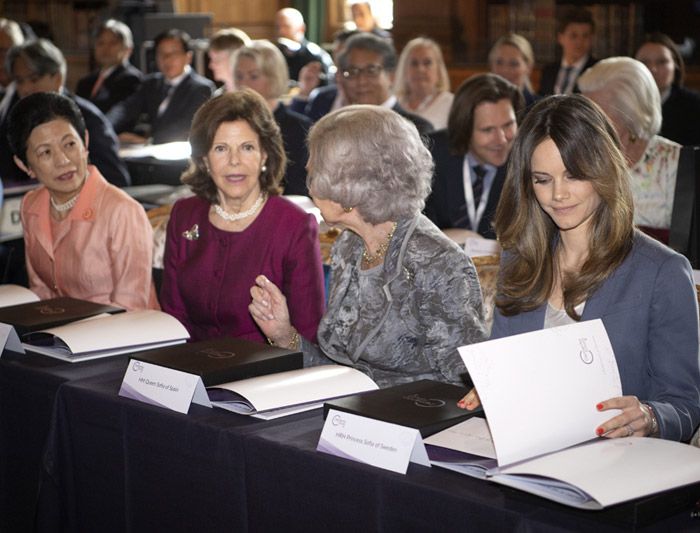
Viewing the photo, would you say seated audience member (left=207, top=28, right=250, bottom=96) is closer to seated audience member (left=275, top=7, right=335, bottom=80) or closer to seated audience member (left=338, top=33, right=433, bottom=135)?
seated audience member (left=275, top=7, right=335, bottom=80)

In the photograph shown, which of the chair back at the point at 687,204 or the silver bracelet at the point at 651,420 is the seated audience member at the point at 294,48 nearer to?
the chair back at the point at 687,204

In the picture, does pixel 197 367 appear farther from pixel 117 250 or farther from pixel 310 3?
pixel 310 3

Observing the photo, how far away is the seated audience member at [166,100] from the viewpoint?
8.55m

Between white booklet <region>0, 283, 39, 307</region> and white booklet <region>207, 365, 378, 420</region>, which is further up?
white booklet <region>207, 365, 378, 420</region>

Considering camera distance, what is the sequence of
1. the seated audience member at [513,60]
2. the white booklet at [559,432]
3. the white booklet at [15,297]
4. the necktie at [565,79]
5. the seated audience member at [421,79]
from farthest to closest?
the necktie at [565,79], the seated audience member at [513,60], the seated audience member at [421,79], the white booklet at [15,297], the white booklet at [559,432]

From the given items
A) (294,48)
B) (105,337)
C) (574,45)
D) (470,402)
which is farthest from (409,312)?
(294,48)

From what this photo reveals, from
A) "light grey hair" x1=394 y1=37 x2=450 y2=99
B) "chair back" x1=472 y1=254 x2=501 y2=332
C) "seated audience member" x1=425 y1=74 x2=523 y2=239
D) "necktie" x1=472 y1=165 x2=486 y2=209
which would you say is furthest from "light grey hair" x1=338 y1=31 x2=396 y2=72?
"chair back" x1=472 y1=254 x2=501 y2=332

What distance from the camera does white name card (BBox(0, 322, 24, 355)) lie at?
2701mm

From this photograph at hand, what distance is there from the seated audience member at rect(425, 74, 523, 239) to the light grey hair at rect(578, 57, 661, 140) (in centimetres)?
42

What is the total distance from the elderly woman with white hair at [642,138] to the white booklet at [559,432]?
2.41m

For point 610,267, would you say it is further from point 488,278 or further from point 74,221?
point 74,221

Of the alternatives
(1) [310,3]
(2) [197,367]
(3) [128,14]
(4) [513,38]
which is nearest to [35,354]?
(2) [197,367]

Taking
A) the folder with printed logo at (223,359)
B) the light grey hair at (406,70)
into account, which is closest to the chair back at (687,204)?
the folder with printed logo at (223,359)

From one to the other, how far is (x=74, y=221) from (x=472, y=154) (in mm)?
1727
